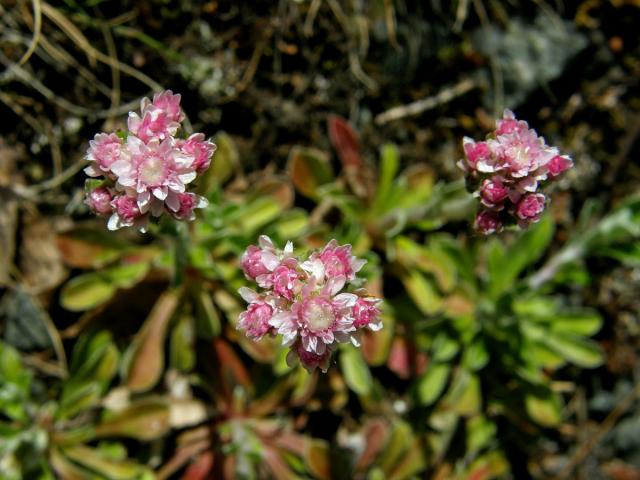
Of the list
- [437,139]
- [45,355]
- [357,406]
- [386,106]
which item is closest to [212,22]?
[386,106]

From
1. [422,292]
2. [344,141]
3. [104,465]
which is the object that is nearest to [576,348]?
[422,292]

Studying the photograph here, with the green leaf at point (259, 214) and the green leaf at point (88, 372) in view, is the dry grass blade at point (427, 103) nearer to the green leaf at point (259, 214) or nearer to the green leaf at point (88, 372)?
the green leaf at point (259, 214)

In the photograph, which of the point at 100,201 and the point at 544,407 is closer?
the point at 100,201

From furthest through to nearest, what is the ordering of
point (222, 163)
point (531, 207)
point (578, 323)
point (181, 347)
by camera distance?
point (578, 323), point (222, 163), point (181, 347), point (531, 207)

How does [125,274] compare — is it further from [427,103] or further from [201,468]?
[427,103]

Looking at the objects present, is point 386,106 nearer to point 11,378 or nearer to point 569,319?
point 569,319

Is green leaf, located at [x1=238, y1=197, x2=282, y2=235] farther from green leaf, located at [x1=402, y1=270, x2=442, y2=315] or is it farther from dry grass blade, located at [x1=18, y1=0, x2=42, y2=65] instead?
dry grass blade, located at [x1=18, y1=0, x2=42, y2=65]

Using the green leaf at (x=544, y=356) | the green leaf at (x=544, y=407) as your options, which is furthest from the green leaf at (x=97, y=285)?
the green leaf at (x=544, y=407)
